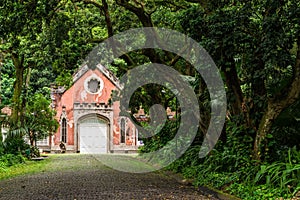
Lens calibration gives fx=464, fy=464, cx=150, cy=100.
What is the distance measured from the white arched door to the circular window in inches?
97.7

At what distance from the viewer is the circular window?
3794cm

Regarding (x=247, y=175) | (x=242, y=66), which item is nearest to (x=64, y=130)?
(x=242, y=66)

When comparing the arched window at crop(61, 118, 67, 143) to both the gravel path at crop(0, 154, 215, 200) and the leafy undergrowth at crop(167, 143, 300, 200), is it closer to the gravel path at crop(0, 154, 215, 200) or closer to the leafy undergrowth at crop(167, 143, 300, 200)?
the gravel path at crop(0, 154, 215, 200)

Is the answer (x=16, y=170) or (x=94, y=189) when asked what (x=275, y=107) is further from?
(x=16, y=170)

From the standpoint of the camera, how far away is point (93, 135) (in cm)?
3662

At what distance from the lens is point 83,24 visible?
16219 mm

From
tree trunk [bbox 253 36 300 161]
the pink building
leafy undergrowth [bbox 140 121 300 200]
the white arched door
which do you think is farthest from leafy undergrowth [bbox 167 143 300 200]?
the pink building

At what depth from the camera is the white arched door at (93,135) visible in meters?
36.3

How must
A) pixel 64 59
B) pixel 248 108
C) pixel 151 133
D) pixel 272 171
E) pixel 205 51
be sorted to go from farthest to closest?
pixel 151 133
pixel 64 59
pixel 248 108
pixel 205 51
pixel 272 171

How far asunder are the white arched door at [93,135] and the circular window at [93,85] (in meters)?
2.48

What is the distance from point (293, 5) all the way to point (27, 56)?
1317 centimetres

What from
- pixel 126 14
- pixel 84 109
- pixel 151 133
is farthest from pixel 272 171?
pixel 84 109

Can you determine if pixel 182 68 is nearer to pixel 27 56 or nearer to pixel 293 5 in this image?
pixel 27 56

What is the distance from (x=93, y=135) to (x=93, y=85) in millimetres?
4280
